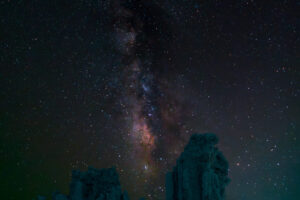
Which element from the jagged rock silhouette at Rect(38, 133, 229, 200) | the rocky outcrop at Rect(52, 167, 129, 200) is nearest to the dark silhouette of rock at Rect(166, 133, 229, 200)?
the jagged rock silhouette at Rect(38, 133, 229, 200)

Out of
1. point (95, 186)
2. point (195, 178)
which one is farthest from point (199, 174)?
point (95, 186)

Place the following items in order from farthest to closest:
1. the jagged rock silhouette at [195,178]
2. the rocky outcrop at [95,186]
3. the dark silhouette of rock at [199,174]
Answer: the rocky outcrop at [95,186] → the jagged rock silhouette at [195,178] → the dark silhouette of rock at [199,174]

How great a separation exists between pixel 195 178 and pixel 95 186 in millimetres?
11202

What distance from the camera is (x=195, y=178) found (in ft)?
62.3

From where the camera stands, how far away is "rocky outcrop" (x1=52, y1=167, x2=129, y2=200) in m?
23.6

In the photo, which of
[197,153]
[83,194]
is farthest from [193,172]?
[83,194]

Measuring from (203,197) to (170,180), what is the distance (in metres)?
3.44

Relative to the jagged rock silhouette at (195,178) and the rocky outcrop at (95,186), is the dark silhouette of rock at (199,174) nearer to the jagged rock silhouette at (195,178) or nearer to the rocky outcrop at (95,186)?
the jagged rock silhouette at (195,178)

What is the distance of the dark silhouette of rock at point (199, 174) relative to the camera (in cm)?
1823

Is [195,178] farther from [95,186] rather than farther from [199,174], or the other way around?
[95,186]

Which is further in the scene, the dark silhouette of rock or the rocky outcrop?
the rocky outcrop

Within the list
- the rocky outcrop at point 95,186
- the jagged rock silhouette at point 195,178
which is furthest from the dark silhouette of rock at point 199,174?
the rocky outcrop at point 95,186

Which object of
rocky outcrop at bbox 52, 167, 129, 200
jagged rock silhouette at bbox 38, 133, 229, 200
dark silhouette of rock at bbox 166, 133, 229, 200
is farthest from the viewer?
rocky outcrop at bbox 52, 167, 129, 200

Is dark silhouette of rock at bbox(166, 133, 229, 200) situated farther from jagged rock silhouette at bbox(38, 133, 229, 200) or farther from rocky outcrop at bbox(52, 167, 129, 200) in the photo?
rocky outcrop at bbox(52, 167, 129, 200)
